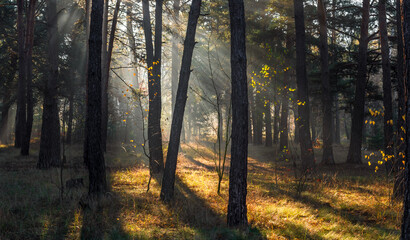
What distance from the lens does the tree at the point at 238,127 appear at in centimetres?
514

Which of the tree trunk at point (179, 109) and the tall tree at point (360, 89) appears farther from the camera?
the tall tree at point (360, 89)

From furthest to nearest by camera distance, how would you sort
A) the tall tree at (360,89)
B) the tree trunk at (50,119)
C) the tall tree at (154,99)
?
the tall tree at (360,89) → the tree trunk at (50,119) → the tall tree at (154,99)

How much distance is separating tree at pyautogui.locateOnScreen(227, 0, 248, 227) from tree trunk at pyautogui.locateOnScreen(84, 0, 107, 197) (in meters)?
3.33

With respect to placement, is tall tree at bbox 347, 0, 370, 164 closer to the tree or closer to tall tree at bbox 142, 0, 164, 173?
tall tree at bbox 142, 0, 164, 173

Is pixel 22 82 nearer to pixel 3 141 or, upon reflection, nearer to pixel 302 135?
pixel 3 141

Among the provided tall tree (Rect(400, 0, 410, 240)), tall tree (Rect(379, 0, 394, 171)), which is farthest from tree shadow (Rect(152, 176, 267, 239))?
tall tree (Rect(379, 0, 394, 171))

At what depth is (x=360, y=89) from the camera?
1346cm

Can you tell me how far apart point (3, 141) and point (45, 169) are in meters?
18.9

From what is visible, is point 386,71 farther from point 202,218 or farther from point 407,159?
point 202,218

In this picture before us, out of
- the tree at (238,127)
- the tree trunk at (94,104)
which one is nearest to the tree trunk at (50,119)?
the tree trunk at (94,104)

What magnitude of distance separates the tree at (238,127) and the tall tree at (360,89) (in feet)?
33.8

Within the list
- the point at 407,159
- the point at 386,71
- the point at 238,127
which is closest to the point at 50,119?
the point at 238,127

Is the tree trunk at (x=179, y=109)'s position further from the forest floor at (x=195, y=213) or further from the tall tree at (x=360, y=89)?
the tall tree at (x=360, y=89)

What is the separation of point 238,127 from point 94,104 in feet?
11.7
